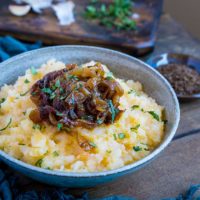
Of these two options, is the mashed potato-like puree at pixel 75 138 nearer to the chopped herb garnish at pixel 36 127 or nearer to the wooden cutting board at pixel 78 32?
the chopped herb garnish at pixel 36 127

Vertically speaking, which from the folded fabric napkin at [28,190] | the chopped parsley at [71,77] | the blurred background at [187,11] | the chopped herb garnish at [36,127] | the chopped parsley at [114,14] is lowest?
the blurred background at [187,11]

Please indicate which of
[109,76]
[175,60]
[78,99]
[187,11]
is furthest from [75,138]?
[187,11]

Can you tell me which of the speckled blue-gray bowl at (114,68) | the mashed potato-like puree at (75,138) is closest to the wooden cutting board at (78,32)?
the speckled blue-gray bowl at (114,68)

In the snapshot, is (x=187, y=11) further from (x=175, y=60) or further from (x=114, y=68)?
(x=114, y=68)

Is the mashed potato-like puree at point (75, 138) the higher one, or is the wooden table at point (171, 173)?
the mashed potato-like puree at point (75, 138)

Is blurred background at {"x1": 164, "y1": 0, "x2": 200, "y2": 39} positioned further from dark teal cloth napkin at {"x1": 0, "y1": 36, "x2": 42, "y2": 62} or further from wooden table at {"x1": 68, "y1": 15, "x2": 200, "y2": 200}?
dark teal cloth napkin at {"x1": 0, "y1": 36, "x2": 42, "y2": 62}

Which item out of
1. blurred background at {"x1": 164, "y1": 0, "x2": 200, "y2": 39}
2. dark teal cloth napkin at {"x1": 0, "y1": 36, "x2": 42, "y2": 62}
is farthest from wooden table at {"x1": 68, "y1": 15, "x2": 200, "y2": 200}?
blurred background at {"x1": 164, "y1": 0, "x2": 200, "y2": 39}

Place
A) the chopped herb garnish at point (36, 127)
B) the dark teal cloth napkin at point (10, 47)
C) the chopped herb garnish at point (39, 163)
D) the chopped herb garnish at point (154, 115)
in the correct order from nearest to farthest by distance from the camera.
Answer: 1. the chopped herb garnish at point (39, 163)
2. the chopped herb garnish at point (36, 127)
3. the chopped herb garnish at point (154, 115)
4. the dark teal cloth napkin at point (10, 47)
